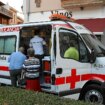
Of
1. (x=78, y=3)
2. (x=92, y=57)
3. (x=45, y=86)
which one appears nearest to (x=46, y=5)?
(x=78, y=3)

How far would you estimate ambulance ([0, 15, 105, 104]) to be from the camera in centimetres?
945

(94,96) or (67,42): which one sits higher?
(67,42)

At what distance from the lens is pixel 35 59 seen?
9.70 meters

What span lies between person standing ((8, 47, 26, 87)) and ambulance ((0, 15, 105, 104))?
70cm

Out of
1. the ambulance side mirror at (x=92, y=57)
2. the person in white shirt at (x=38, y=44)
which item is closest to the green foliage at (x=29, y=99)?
the ambulance side mirror at (x=92, y=57)

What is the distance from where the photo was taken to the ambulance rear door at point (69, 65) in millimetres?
9422

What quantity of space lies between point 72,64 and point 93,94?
0.97 meters

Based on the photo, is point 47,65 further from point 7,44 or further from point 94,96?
point 7,44

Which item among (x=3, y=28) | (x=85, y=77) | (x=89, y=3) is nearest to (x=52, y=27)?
(x=85, y=77)

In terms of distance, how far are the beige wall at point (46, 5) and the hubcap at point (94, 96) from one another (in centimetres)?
1097

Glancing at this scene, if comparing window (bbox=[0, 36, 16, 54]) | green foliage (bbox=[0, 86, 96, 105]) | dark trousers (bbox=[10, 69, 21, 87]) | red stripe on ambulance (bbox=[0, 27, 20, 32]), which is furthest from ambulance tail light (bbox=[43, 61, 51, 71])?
green foliage (bbox=[0, 86, 96, 105])

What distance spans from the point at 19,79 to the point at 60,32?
1988 millimetres

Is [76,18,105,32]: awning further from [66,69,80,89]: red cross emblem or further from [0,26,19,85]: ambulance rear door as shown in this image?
[66,69,80,89]: red cross emblem

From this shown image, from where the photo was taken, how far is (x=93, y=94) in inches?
384
